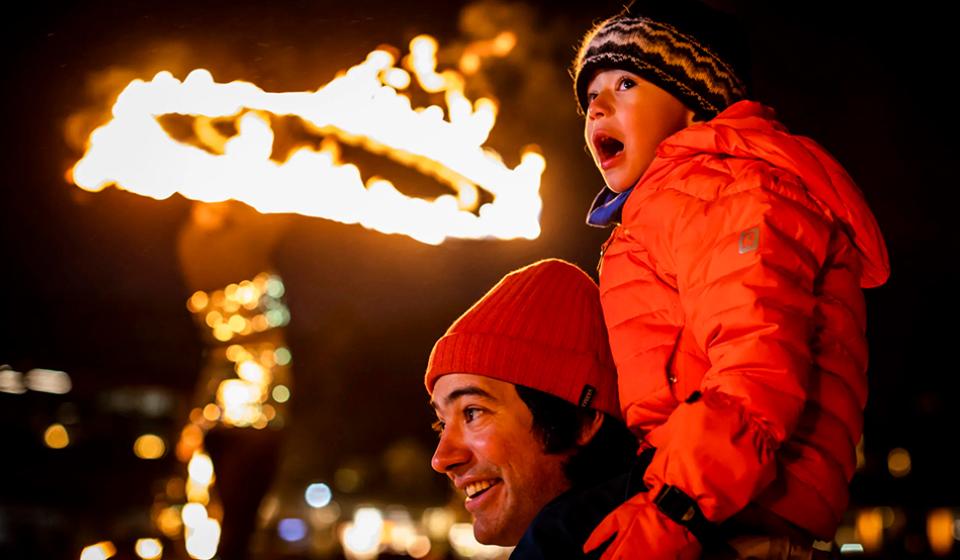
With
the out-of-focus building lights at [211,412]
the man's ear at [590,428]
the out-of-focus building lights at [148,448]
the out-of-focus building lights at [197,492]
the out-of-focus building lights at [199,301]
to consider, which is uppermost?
the out-of-focus building lights at [199,301]

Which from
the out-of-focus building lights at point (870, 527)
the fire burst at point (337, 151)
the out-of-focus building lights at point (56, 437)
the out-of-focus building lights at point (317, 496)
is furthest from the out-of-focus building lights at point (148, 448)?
the fire burst at point (337, 151)

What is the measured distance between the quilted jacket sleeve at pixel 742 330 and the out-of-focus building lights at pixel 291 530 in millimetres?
40361

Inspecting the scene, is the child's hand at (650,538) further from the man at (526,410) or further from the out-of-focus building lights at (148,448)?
the out-of-focus building lights at (148,448)

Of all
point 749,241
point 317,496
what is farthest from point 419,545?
point 749,241

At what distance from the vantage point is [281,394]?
1038cm

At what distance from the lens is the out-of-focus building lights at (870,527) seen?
42.7m

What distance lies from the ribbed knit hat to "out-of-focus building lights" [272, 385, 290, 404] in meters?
7.52

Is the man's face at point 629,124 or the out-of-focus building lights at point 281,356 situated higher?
the out-of-focus building lights at point 281,356

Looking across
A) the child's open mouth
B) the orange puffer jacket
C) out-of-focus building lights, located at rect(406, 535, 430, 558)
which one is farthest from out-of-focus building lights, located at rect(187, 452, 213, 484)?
out-of-focus building lights, located at rect(406, 535, 430, 558)

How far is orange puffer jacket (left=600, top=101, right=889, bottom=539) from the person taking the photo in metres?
2.30

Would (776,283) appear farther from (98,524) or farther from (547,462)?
(98,524)

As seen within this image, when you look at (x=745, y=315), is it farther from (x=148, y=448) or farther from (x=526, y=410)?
(x=148, y=448)

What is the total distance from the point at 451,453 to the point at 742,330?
1313 mm

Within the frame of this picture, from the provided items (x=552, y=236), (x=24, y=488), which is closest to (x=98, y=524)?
(x=24, y=488)
